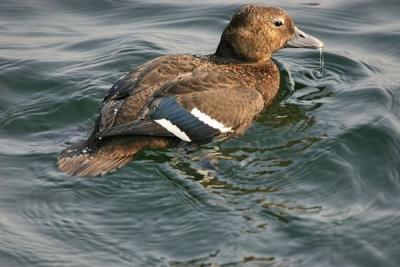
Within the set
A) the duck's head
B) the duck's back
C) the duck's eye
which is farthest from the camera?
the duck's eye

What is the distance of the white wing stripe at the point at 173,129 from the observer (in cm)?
745

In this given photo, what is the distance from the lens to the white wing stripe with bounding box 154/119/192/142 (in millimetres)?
7445

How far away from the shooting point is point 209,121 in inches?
305

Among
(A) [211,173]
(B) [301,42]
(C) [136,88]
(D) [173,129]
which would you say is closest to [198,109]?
(D) [173,129]

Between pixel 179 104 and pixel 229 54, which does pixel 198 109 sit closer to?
pixel 179 104

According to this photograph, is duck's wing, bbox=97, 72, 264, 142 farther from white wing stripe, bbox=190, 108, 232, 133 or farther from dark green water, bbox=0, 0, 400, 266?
dark green water, bbox=0, 0, 400, 266

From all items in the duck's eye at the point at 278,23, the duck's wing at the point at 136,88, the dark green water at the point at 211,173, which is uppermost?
the duck's eye at the point at 278,23

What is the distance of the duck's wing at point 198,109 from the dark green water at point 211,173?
0.15m

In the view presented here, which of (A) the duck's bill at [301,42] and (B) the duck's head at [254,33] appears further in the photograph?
(A) the duck's bill at [301,42]

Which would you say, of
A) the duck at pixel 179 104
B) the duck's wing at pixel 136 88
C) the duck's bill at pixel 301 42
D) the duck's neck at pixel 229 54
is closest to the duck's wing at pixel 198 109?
Result: the duck at pixel 179 104

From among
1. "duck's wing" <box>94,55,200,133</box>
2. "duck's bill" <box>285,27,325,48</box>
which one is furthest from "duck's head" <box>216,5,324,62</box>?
"duck's wing" <box>94,55,200,133</box>

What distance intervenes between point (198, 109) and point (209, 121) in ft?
0.49

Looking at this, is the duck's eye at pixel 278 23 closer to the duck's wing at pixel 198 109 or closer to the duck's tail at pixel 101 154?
the duck's wing at pixel 198 109

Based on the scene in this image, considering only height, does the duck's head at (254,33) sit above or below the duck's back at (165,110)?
above
